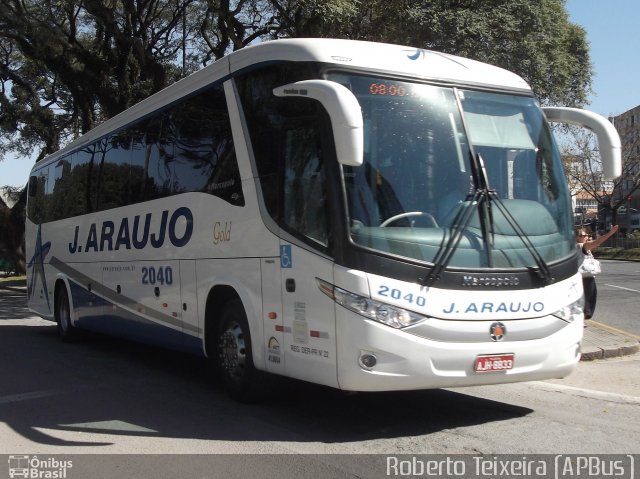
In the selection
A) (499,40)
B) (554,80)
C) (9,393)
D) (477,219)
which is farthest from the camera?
(554,80)

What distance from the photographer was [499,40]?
16203 mm

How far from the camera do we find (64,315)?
13430 millimetres

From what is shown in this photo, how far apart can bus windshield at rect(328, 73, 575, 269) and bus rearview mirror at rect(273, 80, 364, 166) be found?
1.79 feet

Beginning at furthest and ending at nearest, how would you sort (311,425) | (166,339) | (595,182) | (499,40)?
(595,182)
(499,40)
(166,339)
(311,425)

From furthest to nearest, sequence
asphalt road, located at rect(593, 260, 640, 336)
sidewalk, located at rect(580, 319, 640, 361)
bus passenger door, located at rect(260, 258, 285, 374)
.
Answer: asphalt road, located at rect(593, 260, 640, 336) < sidewalk, located at rect(580, 319, 640, 361) < bus passenger door, located at rect(260, 258, 285, 374)

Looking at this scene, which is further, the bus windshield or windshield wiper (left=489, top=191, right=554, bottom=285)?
windshield wiper (left=489, top=191, right=554, bottom=285)

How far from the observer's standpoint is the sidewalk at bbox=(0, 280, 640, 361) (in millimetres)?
9914

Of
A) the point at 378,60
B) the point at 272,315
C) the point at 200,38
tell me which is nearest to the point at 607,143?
the point at 378,60

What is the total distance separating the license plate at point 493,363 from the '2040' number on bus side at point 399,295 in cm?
73

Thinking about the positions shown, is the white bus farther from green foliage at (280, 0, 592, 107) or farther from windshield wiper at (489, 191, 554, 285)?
green foliage at (280, 0, 592, 107)

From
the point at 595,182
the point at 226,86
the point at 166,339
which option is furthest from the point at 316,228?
the point at 595,182

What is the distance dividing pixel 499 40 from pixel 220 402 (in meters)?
11.8

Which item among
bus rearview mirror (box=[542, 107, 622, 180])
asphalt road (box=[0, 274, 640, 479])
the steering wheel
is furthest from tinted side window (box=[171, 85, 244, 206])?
bus rearview mirror (box=[542, 107, 622, 180])

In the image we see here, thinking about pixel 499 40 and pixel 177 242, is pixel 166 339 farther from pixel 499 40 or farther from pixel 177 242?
pixel 499 40
